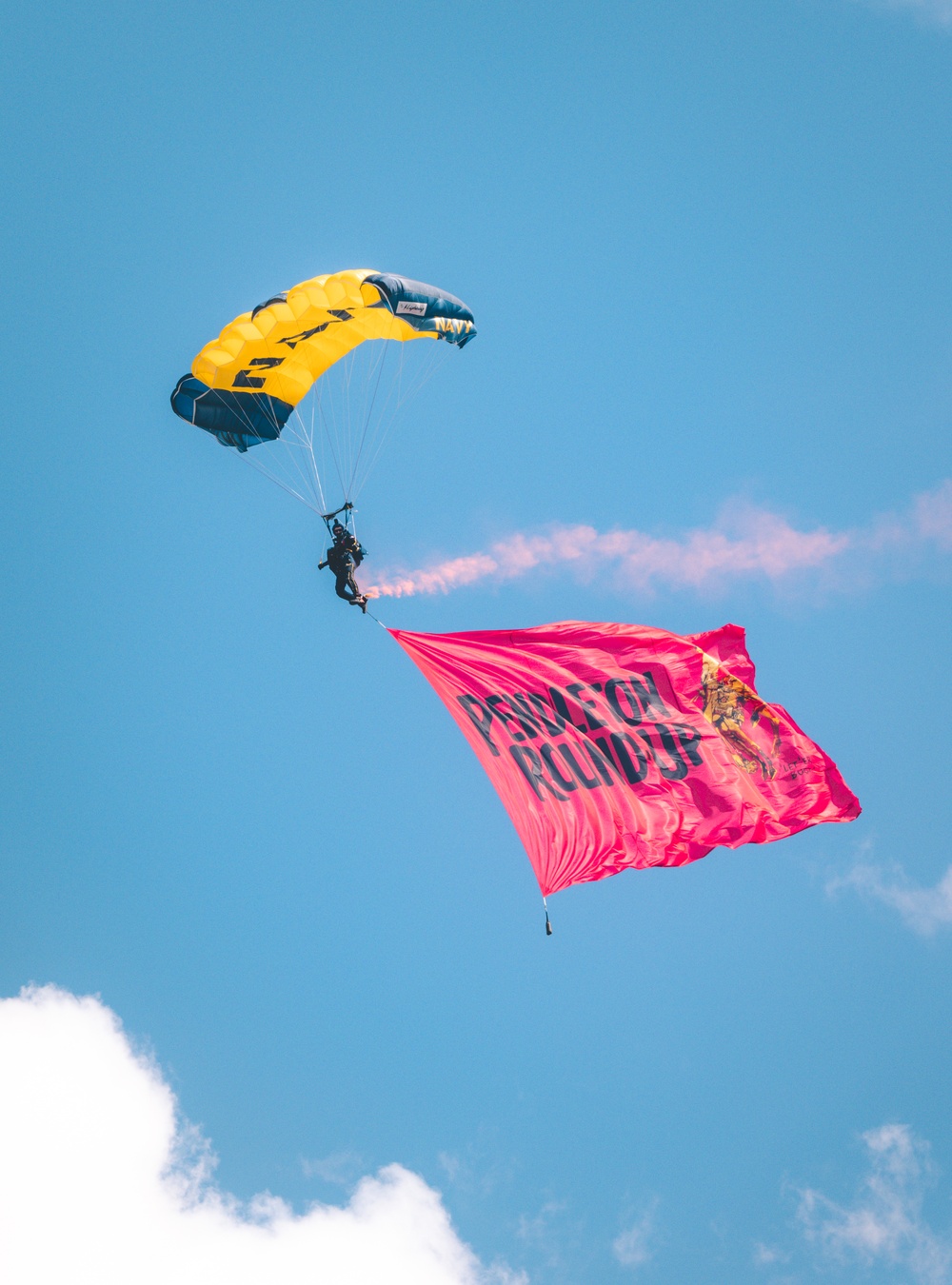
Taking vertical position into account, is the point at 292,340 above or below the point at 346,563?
above

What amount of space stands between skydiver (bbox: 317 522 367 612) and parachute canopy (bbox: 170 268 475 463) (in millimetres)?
2197

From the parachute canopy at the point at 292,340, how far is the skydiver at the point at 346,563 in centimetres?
220

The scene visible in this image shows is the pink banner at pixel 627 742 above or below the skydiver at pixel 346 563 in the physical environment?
below

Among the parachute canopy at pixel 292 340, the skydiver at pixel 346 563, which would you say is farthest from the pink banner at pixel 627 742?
the parachute canopy at pixel 292 340

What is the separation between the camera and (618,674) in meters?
17.0

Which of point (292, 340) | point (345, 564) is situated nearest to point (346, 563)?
point (345, 564)

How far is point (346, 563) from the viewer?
17.6 m

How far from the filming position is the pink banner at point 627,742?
606 inches

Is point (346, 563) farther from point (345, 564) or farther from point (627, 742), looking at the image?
point (627, 742)

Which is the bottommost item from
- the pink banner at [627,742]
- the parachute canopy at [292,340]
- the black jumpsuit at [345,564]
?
the pink banner at [627,742]

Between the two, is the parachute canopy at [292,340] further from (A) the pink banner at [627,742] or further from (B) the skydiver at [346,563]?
(A) the pink banner at [627,742]

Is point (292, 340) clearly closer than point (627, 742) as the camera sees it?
No

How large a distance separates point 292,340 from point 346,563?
3.31 metres

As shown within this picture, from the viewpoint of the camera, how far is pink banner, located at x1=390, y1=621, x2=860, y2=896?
1539 cm
